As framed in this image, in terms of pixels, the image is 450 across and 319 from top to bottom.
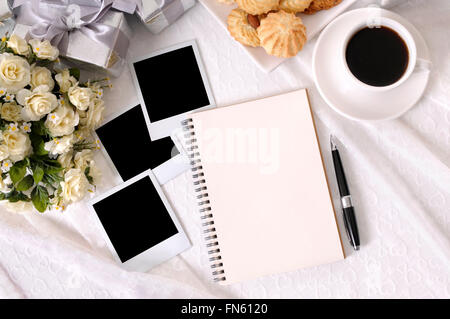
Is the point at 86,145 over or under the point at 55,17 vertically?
under

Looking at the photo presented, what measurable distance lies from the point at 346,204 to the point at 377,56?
254 mm

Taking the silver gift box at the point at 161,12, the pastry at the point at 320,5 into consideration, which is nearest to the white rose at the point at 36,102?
the silver gift box at the point at 161,12

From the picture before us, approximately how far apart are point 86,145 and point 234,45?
336 mm

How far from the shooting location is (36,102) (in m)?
0.56

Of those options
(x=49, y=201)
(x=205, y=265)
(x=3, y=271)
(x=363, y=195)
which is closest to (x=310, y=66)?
(x=363, y=195)

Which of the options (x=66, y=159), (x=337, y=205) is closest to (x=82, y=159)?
(x=66, y=159)

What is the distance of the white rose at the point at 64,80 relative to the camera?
62cm

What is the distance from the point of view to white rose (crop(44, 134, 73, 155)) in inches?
23.8

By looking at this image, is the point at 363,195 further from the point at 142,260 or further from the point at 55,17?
the point at 55,17

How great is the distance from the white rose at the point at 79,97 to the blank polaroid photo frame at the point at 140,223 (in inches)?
6.8

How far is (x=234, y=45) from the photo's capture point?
28.4 inches

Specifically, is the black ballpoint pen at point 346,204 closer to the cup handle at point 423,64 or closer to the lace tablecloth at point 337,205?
the lace tablecloth at point 337,205

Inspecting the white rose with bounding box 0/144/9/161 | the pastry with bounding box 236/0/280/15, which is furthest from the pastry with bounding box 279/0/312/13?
the white rose with bounding box 0/144/9/161

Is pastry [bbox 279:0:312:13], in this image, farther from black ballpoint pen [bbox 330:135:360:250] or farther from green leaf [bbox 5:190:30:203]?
green leaf [bbox 5:190:30:203]
